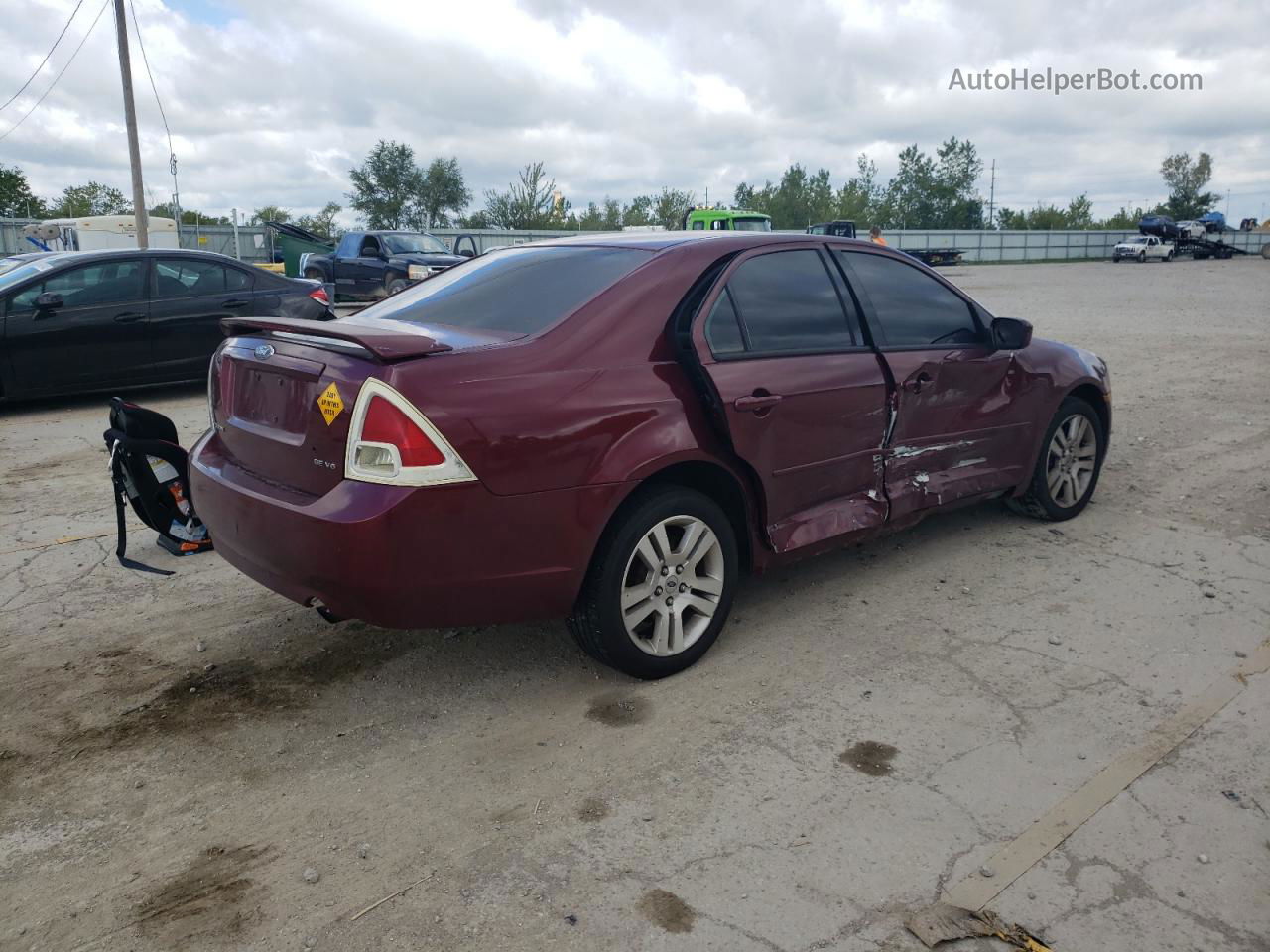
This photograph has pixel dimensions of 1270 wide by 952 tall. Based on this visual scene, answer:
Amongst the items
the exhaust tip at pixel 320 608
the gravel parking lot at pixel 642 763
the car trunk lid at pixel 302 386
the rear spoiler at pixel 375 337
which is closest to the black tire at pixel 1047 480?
the gravel parking lot at pixel 642 763

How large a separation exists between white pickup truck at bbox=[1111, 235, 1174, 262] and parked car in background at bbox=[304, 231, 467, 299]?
140 ft

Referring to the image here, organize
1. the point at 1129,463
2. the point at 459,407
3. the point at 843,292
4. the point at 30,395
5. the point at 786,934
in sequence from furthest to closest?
the point at 30,395 < the point at 1129,463 < the point at 843,292 < the point at 459,407 < the point at 786,934

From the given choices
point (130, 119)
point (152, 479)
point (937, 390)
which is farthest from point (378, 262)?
point (937, 390)

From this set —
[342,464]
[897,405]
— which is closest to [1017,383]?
[897,405]

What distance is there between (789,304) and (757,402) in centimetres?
58

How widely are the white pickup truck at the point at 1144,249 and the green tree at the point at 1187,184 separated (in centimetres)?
3695

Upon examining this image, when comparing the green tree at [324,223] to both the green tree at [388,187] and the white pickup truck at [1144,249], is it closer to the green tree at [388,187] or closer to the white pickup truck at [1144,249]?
the green tree at [388,187]

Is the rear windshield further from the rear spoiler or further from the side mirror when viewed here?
the side mirror

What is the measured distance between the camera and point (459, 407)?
10.4 ft

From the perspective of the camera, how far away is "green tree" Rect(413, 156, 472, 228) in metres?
57.3

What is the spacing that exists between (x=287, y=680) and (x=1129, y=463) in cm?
602

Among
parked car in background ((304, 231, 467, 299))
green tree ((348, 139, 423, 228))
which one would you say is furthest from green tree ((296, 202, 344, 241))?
parked car in background ((304, 231, 467, 299))

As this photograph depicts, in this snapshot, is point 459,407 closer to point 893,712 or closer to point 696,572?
point 696,572

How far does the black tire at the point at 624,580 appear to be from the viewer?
3545mm
